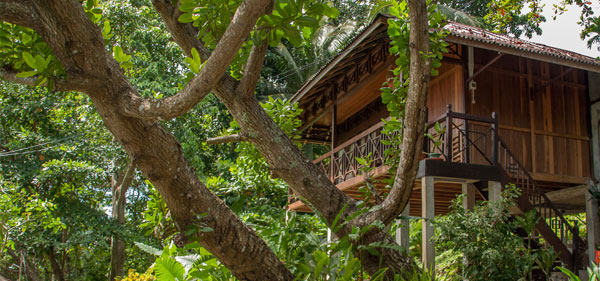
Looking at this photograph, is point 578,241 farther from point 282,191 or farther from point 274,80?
point 274,80

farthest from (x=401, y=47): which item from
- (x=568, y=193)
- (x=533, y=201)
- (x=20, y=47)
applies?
(x=568, y=193)

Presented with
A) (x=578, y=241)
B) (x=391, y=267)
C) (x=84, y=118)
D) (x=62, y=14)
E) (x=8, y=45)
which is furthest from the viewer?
(x=84, y=118)

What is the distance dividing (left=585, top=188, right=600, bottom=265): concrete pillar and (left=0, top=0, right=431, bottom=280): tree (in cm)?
652

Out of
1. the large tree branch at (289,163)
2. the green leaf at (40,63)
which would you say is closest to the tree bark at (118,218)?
the large tree branch at (289,163)

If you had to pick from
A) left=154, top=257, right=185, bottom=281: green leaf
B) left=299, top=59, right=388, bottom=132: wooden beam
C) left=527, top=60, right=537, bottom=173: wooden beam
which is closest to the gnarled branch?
left=154, top=257, right=185, bottom=281: green leaf

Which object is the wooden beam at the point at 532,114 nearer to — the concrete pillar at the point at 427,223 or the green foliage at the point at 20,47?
the concrete pillar at the point at 427,223

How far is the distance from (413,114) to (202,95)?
169 cm

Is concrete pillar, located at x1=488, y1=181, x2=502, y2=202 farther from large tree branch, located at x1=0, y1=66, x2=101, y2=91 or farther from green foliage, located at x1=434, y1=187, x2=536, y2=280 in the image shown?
large tree branch, located at x1=0, y1=66, x2=101, y2=91

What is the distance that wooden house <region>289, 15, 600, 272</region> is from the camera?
334 inches

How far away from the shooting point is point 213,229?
371cm

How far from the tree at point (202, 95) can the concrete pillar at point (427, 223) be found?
114 inches

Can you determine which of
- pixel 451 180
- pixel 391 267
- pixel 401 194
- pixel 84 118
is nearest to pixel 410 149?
pixel 401 194

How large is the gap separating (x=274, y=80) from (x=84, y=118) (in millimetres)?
10479

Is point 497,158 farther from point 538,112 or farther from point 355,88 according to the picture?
point 355,88
